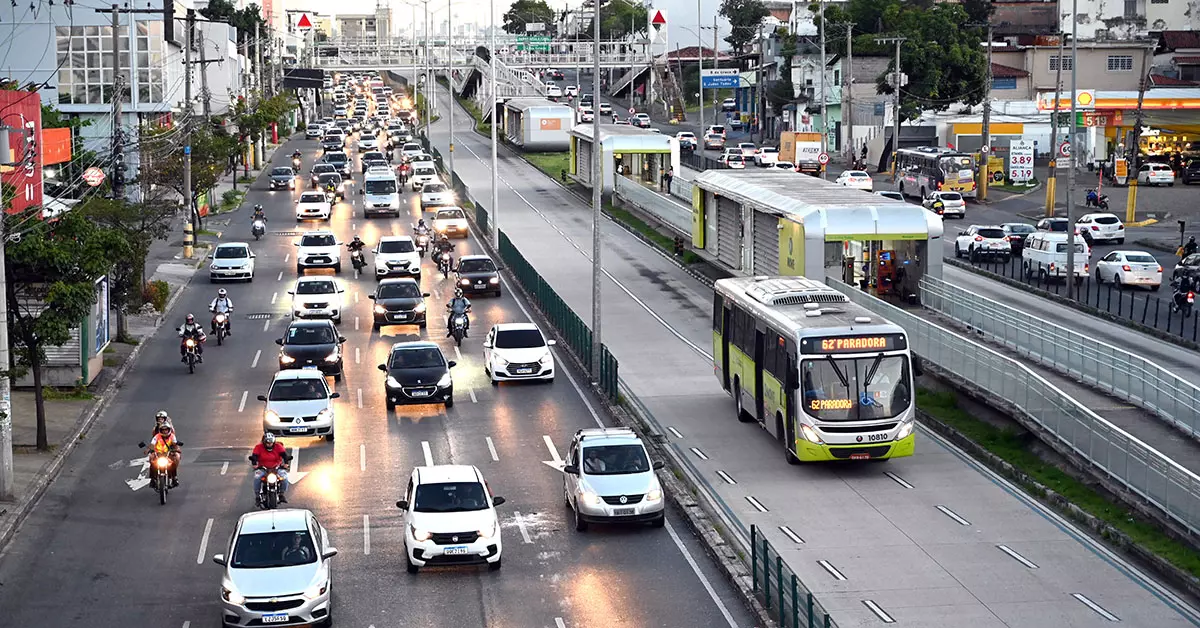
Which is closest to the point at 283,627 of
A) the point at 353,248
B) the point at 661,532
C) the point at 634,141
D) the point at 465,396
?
the point at 661,532

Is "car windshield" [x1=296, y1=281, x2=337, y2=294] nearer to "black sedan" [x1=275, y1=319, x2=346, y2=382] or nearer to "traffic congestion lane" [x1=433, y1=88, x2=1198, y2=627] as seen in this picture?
"black sedan" [x1=275, y1=319, x2=346, y2=382]

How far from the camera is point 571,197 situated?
289 ft

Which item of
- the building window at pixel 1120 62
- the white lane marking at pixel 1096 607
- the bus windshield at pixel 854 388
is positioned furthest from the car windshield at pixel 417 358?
the building window at pixel 1120 62

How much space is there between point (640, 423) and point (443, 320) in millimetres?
17399

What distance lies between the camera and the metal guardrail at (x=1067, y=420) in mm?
24609

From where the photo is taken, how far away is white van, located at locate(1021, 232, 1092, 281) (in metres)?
56.1

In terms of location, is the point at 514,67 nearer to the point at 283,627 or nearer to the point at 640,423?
the point at 640,423

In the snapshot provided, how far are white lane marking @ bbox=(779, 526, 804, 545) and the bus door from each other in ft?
20.0

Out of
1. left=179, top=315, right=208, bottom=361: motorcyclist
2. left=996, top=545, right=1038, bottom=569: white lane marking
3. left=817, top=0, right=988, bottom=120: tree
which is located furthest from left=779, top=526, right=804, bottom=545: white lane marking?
left=817, top=0, right=988, bottom=120: tree

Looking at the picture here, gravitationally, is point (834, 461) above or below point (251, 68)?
below

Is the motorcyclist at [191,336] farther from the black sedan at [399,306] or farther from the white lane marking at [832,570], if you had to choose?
the white lane marking at [832,570]

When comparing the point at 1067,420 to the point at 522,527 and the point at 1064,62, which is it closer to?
the point at 522,527

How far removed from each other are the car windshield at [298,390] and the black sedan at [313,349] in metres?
6.18

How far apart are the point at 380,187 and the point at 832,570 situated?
59160mm
